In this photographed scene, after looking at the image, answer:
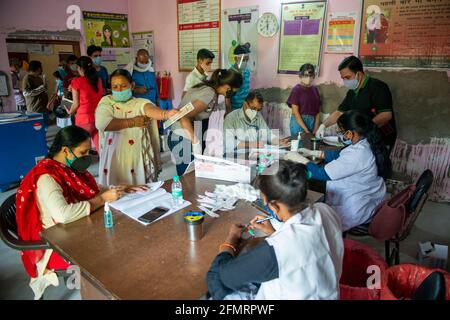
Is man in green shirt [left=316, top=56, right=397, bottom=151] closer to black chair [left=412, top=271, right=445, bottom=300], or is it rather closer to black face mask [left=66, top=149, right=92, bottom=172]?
black chair [left=412, top=271, right=445, bottom=300]

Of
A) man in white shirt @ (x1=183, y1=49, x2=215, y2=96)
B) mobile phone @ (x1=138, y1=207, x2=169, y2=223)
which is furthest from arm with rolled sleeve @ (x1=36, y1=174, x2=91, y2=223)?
man in white shirt @ (x1=183, y1=49, x2=215, y2=96)

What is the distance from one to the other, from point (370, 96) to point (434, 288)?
224 cm

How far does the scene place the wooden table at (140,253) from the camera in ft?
3.68

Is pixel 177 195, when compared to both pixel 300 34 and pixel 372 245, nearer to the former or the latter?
pixel 372 245

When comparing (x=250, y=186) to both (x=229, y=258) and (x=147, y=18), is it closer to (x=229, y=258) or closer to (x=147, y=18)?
(x=229, y=258)

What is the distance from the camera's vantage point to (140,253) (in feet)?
4.26

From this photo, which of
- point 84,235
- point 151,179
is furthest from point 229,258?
point 151,179

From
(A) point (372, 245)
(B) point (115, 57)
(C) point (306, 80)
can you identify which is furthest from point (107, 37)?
(A) point (372, 245)

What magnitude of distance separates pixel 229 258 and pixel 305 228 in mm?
313

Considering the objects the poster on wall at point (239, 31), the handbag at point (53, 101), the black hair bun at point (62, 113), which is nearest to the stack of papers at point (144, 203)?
the poster on wall at point (239, 31)

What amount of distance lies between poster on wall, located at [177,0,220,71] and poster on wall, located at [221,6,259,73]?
6.3 inches

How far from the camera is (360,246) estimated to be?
1633mm

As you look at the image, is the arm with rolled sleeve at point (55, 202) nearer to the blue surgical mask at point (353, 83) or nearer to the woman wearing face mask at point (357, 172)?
the woman wearing face mask at point (357, 172)

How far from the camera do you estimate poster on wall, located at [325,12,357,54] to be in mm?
3512
